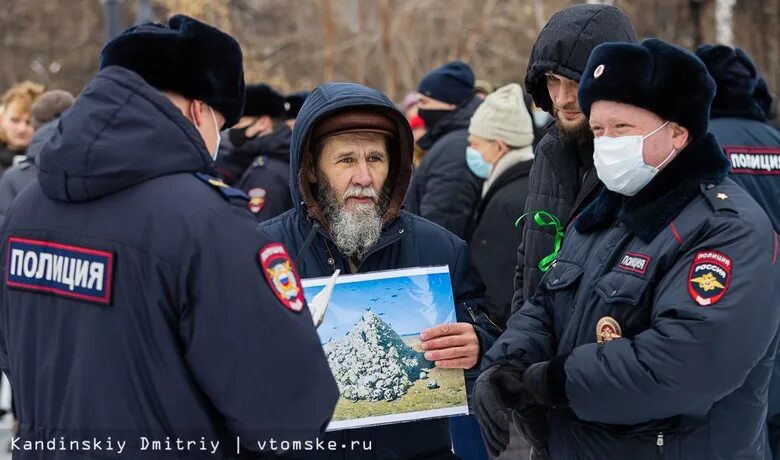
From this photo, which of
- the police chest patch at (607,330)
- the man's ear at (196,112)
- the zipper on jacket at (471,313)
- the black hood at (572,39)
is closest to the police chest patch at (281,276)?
the man's ear at (196,112)

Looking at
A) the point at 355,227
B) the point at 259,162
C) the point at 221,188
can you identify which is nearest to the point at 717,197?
the point at 355,227

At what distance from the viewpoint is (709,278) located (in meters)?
2.67

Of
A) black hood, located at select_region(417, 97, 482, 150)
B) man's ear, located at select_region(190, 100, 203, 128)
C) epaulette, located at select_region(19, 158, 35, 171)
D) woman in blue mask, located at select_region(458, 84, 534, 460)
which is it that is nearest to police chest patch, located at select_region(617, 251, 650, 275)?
man's ear, located at select_region(190, 100, 203, 128)

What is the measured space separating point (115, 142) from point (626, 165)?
1.44m

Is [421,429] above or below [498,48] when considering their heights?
below

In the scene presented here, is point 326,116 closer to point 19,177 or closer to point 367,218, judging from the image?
point 367,218

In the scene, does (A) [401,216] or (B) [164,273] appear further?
(A) [401,216]

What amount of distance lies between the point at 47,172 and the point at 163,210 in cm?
30

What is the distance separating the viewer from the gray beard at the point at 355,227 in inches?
130

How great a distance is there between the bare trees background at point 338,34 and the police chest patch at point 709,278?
15706 mm

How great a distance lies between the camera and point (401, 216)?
3459 mm

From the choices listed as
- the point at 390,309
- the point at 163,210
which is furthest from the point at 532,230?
the point at 163,210

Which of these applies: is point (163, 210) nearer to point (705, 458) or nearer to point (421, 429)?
point (421, 429)

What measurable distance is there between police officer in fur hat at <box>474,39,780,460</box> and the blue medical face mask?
2.60 metres
